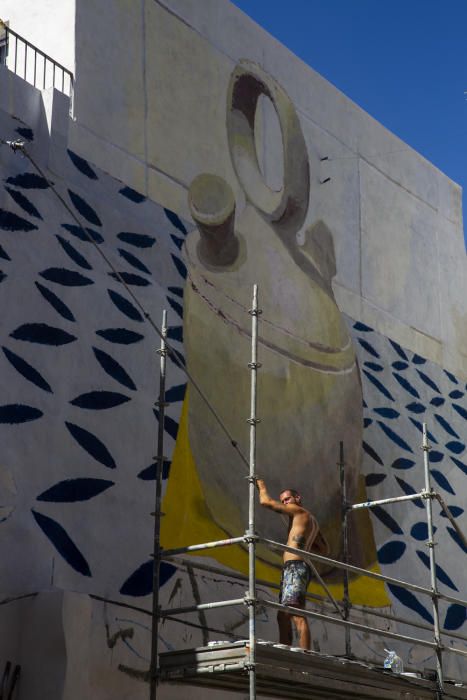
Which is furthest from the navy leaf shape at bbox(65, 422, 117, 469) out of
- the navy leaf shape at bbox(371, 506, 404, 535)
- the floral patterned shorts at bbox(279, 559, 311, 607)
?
the navy leaf shape at bbox(371, 506, 404, 535)

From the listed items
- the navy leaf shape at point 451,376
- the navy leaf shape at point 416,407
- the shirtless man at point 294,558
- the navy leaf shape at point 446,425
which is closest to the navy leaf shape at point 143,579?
the shirtless man at point 294,558

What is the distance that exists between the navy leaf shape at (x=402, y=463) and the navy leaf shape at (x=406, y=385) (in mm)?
1111

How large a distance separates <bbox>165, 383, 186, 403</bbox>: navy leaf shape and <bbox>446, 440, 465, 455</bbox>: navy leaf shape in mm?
4974

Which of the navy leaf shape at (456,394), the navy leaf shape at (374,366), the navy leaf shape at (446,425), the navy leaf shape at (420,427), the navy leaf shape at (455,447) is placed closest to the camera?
the navy leaf shape at (374,366)

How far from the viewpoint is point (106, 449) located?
1070 centimetres

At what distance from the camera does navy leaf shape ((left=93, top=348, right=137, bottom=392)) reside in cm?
1107

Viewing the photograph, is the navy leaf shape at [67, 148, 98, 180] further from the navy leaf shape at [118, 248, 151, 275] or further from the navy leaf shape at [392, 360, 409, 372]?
the navy leaf shape at [392, 360, 409, 372]

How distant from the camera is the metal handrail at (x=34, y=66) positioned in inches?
480

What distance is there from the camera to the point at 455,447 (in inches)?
627

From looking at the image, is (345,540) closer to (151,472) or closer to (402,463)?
(151,472)

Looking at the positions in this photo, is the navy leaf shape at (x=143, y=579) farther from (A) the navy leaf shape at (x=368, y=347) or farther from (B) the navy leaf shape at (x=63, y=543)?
(A) the navy leaf shape at (x=368, y=347)

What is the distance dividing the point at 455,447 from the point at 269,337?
12.0 ft

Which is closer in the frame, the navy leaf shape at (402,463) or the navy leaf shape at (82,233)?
the navy leaf shape at (82,233)

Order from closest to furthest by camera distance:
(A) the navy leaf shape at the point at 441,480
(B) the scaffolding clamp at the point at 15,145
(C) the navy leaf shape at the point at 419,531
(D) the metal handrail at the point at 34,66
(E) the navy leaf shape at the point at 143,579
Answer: (E) the navy leaf shape at the point at 143,579 < (B) the scaffolding clamp at the point at 15,145 < (D) the metal handrail at the point at 34,66 < (C) the navy leaf shape at the point at 419,531 < (A) the navy leaf shape at the point at 441,480
